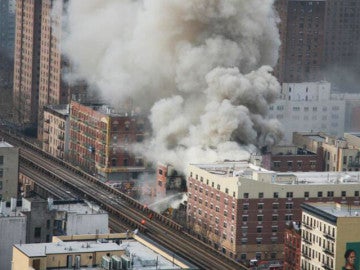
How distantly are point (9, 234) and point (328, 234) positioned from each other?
37.8 feet

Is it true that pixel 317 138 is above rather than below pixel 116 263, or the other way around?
above

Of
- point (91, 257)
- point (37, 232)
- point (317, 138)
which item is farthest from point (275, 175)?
point (91, 257)

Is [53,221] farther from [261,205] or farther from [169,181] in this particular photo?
[169,181]

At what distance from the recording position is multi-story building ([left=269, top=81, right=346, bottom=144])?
94.2m

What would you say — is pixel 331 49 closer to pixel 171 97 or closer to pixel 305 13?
pixel 305 13

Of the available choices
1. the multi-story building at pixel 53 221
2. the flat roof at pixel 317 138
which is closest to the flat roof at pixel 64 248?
the multi-story building at pixel 53 221

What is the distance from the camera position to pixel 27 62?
341ft

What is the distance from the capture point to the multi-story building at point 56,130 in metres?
91.0

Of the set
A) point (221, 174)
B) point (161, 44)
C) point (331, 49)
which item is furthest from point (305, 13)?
point (221, 174)

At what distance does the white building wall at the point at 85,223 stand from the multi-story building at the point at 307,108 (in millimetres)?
36608

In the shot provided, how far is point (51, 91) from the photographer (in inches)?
3898

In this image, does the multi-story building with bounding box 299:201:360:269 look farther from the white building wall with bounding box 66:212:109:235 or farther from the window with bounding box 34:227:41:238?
the window with bounding box 34:227:41:238

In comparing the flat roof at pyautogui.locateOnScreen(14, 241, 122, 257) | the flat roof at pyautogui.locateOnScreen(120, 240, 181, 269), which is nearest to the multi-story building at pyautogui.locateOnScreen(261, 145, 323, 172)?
the flat roof at pyautogui.locateOnScreen(120, 240, 181, 269)

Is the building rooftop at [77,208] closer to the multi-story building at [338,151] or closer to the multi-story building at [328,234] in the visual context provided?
the multi-story building at [328,234]
